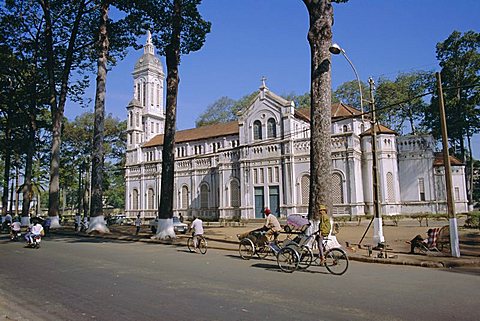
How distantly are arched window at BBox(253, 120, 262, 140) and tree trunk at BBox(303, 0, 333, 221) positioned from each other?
25.8 m

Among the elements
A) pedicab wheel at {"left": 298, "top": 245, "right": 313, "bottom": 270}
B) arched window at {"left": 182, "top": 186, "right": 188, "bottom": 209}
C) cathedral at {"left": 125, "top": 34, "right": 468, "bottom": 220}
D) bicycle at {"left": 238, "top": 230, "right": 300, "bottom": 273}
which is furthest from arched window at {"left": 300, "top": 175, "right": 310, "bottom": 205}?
pedicab wheel at {"left": 298, "top": 245, "right": 313, "bottom": 270}

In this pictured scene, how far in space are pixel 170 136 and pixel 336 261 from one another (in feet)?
42.5

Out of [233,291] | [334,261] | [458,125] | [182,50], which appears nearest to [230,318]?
[233,291]

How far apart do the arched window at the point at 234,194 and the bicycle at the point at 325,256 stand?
96.5 feet

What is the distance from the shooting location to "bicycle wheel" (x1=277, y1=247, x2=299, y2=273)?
10.3 metres

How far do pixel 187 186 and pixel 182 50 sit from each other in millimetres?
27287

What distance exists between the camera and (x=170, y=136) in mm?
20406

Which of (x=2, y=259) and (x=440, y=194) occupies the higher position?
(x=440, y=194)

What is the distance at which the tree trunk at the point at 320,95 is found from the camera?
13734mm

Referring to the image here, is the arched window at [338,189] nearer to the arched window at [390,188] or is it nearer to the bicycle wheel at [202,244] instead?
the arched window at [390,188]

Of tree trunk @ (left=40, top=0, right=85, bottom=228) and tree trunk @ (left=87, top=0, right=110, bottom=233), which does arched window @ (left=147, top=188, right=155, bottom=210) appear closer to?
tree trunk @ (left=40, top=0, right=85, bottom=228)

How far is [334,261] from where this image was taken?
32.6ft

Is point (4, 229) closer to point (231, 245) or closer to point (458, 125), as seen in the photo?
point (231, 245)

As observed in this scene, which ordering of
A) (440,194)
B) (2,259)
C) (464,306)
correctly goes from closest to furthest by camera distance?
1. (464,306)
2. (2,259)
3. (440,194)
